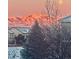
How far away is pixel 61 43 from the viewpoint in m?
3.47

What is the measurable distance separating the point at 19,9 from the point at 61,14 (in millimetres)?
471

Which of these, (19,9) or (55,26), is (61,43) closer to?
(55,26)

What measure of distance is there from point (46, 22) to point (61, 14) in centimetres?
19

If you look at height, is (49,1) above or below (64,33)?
above

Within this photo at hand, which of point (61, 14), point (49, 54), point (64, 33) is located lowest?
point (49, 54)

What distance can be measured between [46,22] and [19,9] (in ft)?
1.09
